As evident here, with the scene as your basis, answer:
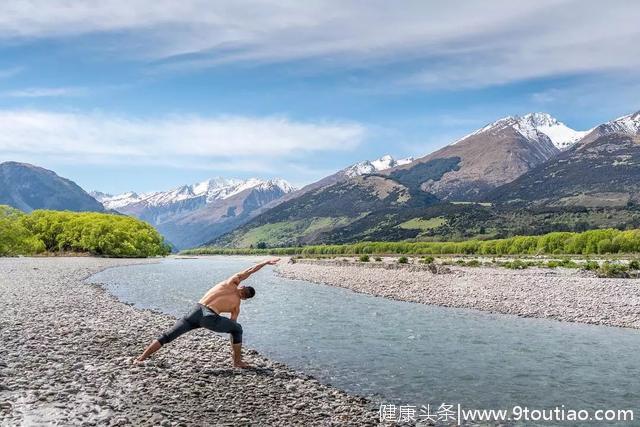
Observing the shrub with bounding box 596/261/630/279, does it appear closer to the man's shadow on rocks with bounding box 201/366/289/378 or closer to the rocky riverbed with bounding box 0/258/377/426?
the rocky riverbed with bounding box 0/258/377/426

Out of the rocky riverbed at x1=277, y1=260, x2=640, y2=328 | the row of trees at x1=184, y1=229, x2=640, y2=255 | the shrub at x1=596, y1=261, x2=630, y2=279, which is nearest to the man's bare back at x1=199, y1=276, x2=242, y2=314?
the rocky riverbed at x1=277, y1=260, x2=640, y2=328

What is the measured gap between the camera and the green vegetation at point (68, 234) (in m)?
131

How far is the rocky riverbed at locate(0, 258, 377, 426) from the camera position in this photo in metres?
13.5

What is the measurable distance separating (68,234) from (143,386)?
468 feet

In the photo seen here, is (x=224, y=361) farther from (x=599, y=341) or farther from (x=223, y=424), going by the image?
(x=599, y=341)

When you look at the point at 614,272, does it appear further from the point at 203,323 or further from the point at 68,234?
the point at 68,234

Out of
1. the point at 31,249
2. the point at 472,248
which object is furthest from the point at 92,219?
the point at 472,248

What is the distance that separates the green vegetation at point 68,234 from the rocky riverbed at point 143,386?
120080mm

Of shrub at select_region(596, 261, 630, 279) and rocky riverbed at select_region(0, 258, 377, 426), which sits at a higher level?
shrub at select_region(596, 261, 630, 279)

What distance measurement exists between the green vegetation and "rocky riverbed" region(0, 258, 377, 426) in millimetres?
120080

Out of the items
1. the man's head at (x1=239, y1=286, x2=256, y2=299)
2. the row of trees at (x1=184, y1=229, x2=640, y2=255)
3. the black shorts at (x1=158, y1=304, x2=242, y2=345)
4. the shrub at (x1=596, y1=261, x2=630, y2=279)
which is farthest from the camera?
the row of trees at (x1=184, y1=229, x2=640, y2=255)

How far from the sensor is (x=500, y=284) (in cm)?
5738

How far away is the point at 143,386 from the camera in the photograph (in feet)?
52.2

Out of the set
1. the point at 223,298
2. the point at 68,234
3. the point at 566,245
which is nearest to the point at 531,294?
the point at 223,298
